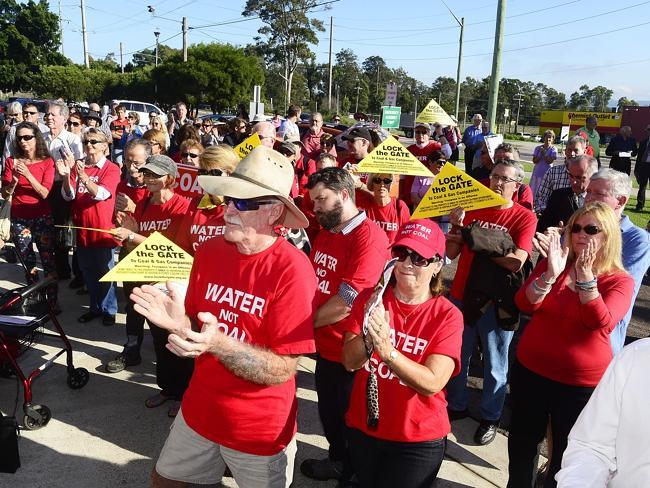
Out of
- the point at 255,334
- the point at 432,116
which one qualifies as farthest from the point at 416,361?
the point at 432,116

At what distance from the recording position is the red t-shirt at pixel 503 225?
379cm

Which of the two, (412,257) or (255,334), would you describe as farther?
(412,257)

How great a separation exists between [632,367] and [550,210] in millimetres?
3797

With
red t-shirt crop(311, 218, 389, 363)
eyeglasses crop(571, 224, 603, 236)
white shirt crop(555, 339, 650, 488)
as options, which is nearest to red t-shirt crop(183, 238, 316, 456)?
red t-shirt crop(311, 218, 389, 363)

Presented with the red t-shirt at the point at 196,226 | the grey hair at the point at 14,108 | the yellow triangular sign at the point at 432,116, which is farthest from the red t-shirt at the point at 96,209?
the yellow triangular sign at the point at 432,116

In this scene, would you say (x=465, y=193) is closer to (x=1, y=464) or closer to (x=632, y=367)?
(x=632, y=367)

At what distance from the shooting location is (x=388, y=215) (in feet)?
14.7

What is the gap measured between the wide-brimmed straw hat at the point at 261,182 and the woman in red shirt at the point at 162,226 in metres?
1.85

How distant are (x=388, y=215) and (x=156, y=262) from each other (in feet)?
7.35

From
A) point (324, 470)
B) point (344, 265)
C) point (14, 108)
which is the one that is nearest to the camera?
point (344, 265)

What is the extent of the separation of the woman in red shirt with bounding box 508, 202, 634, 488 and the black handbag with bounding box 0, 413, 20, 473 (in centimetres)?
308

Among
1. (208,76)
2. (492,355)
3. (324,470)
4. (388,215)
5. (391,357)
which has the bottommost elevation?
→ (324,470)

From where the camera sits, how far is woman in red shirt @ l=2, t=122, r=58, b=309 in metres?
5.68

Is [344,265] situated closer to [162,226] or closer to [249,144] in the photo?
[162,226]
